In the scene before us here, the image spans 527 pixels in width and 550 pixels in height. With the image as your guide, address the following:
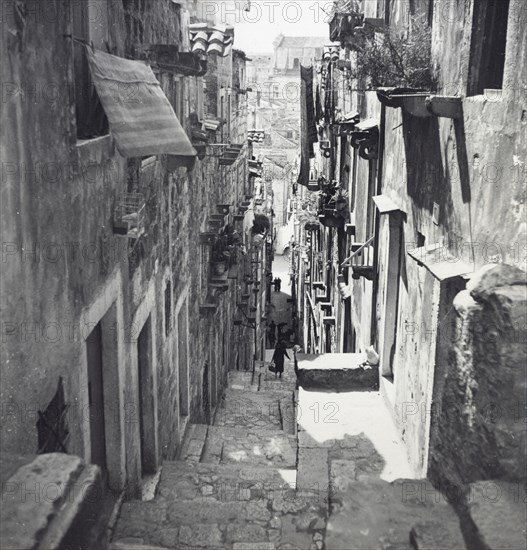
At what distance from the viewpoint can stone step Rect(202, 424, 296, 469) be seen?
34.1 ft

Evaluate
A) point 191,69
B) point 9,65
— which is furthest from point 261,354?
point 9,65

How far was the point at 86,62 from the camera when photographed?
5.61 meters

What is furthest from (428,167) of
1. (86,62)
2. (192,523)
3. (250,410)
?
(250,410)

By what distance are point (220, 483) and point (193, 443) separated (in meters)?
2.82

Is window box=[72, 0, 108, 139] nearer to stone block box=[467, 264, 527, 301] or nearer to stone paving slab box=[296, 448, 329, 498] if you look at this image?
stone block box=[467, 264, 527, 301]

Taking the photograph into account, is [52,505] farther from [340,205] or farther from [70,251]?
[340,205]

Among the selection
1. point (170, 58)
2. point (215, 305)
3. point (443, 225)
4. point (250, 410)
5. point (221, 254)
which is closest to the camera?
point (443, 225)

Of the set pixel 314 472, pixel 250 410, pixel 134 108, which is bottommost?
pixel 250 410

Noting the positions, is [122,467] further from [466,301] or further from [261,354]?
[261,354]

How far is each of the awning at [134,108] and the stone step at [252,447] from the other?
564 cm

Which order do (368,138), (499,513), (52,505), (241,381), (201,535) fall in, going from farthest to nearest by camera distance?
1. (241,381)
2. (368,138)
3. (201,535)
4. (499,513)
5. (52,505)

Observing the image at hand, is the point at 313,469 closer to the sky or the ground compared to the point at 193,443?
closer to the sky

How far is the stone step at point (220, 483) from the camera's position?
7.47 metres

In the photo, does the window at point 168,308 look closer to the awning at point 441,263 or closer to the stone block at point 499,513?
the awning at point 441,263
